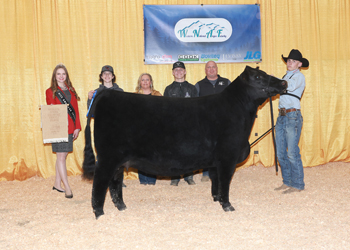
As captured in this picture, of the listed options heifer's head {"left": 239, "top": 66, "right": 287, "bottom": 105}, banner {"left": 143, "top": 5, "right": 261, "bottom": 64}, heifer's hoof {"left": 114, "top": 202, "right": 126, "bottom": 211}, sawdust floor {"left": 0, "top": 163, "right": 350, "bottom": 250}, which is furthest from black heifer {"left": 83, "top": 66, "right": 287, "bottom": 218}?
banner {"left": 143, "top": 5, "right": 261, "bottom": 64}

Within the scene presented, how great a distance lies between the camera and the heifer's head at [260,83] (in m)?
3.47

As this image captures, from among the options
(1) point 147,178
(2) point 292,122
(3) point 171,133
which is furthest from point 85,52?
(2) point 292,122

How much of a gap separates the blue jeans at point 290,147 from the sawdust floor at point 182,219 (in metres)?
0.25

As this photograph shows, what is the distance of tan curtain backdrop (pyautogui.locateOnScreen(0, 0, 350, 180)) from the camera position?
5.31 meters

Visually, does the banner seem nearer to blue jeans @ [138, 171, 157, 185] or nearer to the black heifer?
blue jeans @ [138, 171, 157, 185]

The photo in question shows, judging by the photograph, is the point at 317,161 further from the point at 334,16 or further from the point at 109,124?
the point at 109,124

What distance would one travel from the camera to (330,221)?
303 cm

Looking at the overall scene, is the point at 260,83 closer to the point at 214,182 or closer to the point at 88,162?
the point at 214,182

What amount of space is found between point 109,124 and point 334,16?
5051 millimetres

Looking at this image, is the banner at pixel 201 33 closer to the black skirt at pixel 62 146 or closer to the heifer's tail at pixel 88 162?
the black skirt at pixel 62 146

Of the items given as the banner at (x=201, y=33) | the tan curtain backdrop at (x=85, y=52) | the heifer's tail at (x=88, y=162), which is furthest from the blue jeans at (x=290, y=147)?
Answer: the heifer's tail at (x=88, y=162)

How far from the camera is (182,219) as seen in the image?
126 inches

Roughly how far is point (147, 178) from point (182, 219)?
5.98 feet

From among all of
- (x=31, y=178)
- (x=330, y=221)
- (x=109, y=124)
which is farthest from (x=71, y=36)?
(x=330, y=221)
